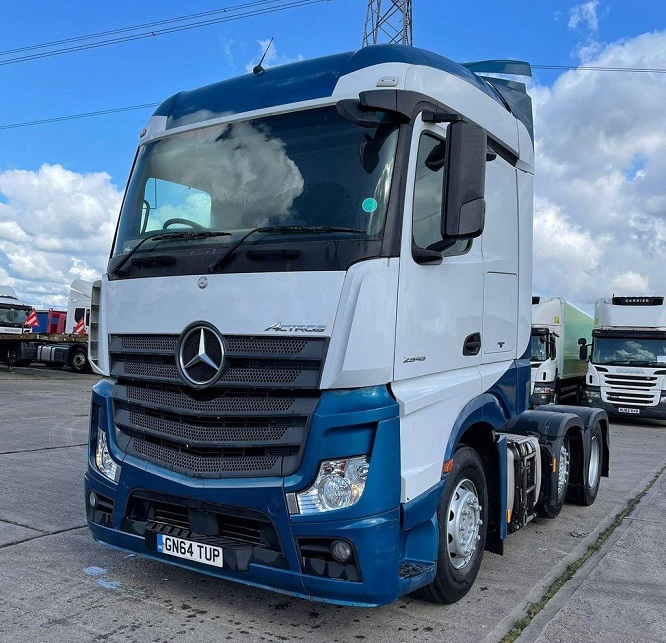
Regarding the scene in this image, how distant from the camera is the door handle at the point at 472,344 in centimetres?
429

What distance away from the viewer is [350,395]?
A: 3.45m

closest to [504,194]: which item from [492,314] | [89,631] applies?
[492,314]

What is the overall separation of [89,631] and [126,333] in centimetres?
161

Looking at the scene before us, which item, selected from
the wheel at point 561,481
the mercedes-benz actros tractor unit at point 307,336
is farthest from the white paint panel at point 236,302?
the wheel at point 561,481

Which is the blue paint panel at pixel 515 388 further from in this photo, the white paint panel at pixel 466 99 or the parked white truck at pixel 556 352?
the parked white truck at pixel 556 352

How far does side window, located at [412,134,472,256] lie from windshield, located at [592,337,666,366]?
49.6ft

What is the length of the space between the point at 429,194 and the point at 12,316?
26089 millimetres

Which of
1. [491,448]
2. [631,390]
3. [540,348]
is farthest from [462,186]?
[540,348]

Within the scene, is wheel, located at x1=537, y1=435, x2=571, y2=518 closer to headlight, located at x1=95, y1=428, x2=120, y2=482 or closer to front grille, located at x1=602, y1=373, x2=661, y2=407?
headlight, located at x1=95, y1=428, x2=120, y2=482

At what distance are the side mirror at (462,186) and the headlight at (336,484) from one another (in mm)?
1268

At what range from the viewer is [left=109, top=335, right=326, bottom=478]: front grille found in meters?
3.49

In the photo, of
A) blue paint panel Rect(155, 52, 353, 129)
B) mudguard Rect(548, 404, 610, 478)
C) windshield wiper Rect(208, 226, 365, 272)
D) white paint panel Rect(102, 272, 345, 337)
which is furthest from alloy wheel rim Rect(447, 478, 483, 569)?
mudguard Rect(548, 404, 610, 478)

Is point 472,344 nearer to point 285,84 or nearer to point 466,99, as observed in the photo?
point 466,99

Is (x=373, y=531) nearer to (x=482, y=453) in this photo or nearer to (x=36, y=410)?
(x=482, y=453)
